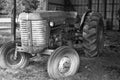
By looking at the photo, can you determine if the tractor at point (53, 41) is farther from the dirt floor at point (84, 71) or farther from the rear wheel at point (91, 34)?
the dirt floor at point (84, 71)

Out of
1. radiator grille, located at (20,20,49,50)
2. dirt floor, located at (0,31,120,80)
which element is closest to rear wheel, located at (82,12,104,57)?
dirt floor, located at (0,31,120,80)

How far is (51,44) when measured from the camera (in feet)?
16.0

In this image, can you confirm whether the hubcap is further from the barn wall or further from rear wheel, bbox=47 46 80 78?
the barn wall

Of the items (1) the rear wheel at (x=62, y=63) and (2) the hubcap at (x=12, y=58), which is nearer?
(1) the rear wheel at (x=62, y=63)

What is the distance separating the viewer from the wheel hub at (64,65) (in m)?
4.41

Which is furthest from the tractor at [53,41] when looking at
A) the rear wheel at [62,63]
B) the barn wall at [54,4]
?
the barn wall at [54,4]

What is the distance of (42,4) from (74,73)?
6857 millimetres

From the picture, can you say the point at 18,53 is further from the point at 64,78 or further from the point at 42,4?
the point at 42,4

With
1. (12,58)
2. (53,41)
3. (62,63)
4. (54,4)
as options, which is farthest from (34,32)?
(54,4)

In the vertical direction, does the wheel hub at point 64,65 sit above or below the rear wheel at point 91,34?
below

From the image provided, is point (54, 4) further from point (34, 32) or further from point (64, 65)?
point (64, 65)

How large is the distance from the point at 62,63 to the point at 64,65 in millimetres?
67

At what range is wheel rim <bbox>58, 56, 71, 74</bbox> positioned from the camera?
14.5 feet

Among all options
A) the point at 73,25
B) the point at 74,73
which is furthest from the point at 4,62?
the point at 73,25
